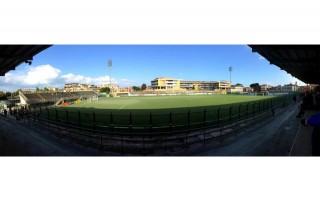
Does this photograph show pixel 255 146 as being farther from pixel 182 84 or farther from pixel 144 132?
pixel 182 84

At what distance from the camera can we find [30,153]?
6.05 m

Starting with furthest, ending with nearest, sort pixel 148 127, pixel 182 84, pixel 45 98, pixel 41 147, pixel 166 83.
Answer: pixel 182 84, pixel 166 83, pixel 45 98, pixel 148 127, pixel 41 147

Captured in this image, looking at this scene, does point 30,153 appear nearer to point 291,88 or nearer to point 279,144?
point 279,144

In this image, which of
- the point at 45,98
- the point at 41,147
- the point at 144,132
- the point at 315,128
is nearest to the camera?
the point at 315,128

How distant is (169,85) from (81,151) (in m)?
98.3

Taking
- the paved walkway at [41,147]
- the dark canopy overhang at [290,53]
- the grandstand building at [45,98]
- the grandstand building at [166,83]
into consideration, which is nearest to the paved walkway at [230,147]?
the paved walkway at [41,147]

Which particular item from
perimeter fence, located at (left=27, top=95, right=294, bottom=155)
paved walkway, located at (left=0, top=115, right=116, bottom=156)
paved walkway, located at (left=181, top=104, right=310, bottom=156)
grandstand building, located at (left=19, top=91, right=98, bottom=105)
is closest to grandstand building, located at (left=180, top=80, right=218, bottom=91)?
grandstand building, located at (left=19, top=91, right=98, bottom=105)

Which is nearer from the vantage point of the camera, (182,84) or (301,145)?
(301,145)

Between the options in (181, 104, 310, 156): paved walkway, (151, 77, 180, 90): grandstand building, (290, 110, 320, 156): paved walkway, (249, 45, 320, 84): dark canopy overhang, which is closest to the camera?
(290, 110, 320, 156): paved walkway

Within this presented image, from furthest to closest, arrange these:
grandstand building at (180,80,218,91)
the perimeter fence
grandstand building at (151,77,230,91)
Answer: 1. grandstand building at (180,80,218,91)
2. grandstand building at (151,77,230,91)
3. the perimeter fence

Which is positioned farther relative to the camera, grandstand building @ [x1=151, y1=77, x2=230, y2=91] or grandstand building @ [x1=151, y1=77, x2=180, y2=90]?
grandstand building @ [x1=151, y1=77, x2=230, y2=91]

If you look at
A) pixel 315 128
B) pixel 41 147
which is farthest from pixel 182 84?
pixel 315 128

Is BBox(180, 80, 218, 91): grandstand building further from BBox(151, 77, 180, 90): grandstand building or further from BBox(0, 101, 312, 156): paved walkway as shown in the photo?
BBox(0, 101, 312, 156): paved walkway
